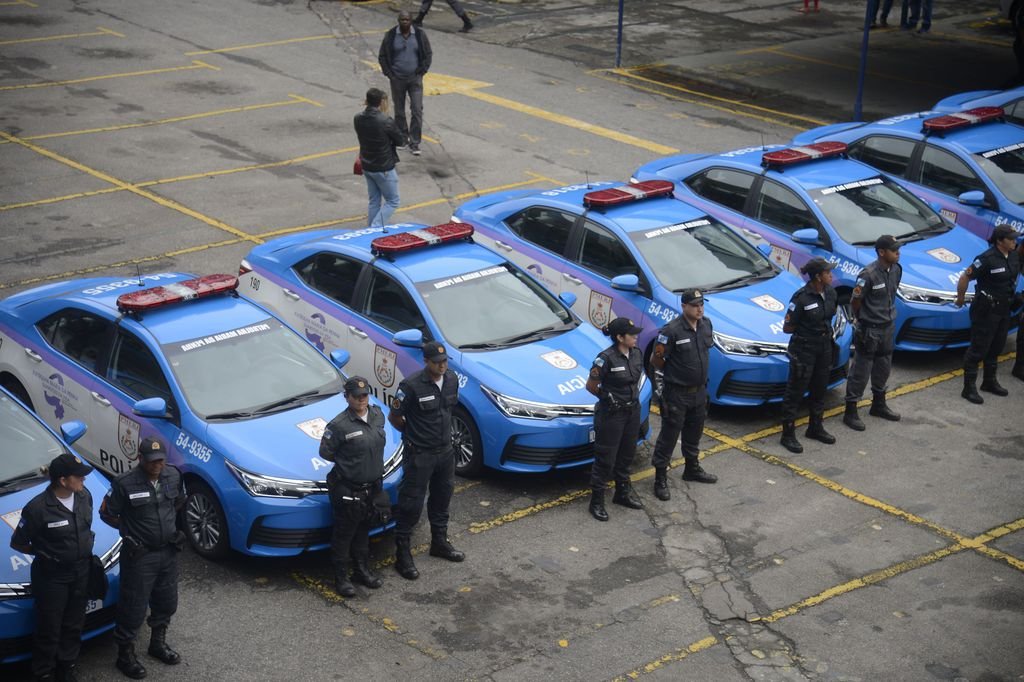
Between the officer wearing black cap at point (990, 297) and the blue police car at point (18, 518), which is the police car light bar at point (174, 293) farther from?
the officer wearing black cap at point (990, 297)

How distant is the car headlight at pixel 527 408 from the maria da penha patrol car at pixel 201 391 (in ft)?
2.85

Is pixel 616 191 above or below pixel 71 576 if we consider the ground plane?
above

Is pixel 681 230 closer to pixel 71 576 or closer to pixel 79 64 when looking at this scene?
pixel 71 576

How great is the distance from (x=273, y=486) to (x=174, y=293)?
6.84 ft

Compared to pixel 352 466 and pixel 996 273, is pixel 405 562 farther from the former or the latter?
pixel 996 273

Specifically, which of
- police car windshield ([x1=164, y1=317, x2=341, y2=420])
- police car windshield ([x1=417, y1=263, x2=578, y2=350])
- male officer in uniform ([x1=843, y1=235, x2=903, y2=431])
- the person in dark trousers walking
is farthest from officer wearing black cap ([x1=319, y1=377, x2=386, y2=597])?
the person in dark trousers walking

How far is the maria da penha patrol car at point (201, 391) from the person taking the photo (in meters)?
8.34

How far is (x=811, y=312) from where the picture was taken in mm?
10258

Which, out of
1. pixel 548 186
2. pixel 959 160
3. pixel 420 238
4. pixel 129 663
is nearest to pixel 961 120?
pixel 959 160

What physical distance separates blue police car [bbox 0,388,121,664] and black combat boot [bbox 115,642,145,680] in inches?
11.0

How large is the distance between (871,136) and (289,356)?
859 cm

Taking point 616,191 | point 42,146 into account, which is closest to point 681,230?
point 616,191

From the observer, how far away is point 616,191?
12242mm

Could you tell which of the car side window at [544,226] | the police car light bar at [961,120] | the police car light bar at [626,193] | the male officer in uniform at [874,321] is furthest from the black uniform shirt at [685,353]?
the police car light bar at [961,120]
